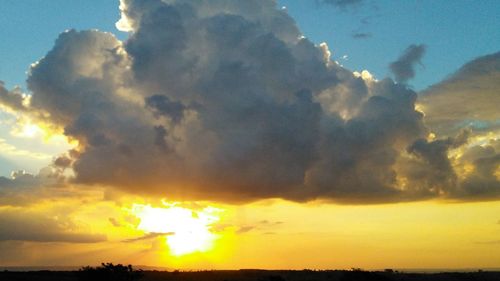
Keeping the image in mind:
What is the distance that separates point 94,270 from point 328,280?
6127cm

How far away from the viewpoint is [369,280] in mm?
127438

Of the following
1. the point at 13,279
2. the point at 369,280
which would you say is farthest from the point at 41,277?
the point at 369,280

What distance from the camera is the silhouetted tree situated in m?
105

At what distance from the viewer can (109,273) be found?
106 meters

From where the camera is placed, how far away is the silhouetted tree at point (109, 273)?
345 ft

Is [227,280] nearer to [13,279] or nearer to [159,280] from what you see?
[159,280]

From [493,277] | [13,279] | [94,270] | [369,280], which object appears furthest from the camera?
[493,277]

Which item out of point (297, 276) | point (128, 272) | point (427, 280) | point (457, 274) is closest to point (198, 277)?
point (297, 276)

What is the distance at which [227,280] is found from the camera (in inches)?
5187

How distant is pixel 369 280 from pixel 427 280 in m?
23.8

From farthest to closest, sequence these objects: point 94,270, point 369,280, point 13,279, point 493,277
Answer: point 493,277
point 13,279
point 369,280
point 94,270

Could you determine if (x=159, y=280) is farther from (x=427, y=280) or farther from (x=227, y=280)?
(x=427, y=280)

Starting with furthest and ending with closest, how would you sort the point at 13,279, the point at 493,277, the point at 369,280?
the point at 493,277
the point at 13,279
the point at 369,280

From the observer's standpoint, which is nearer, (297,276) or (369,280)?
(369,280)
